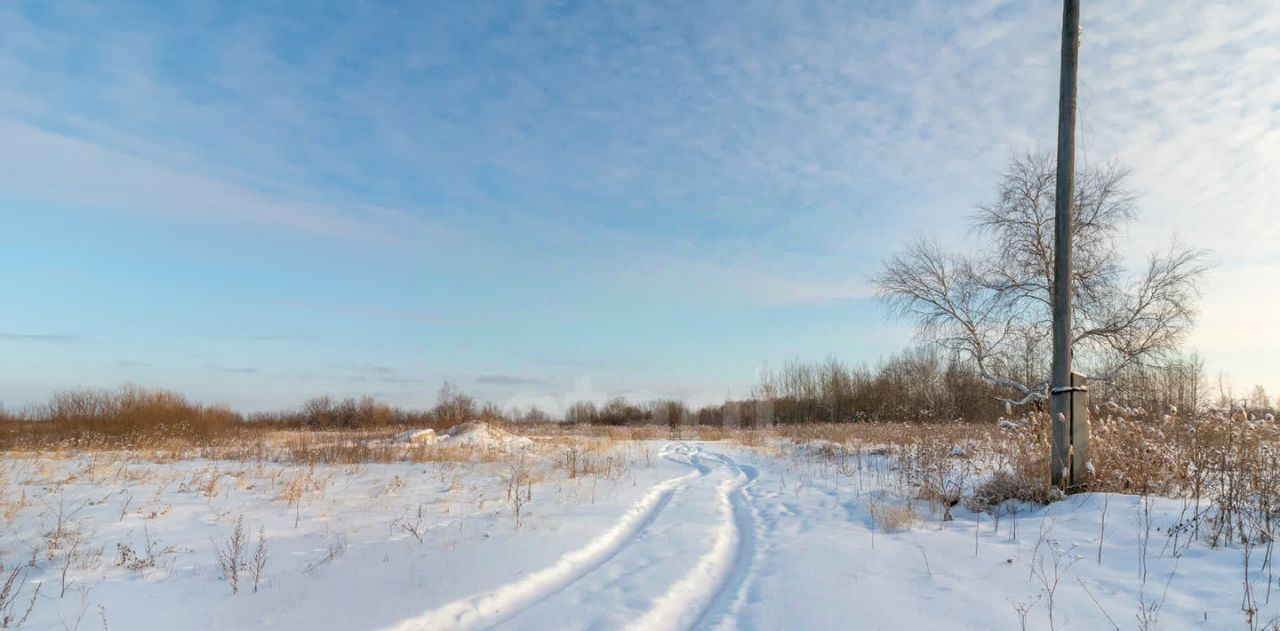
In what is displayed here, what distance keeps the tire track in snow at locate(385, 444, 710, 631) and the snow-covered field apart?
22mm

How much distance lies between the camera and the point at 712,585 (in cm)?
486

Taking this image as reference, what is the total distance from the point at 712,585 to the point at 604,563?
1119 mm

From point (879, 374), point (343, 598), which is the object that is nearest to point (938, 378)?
point (879, 374)

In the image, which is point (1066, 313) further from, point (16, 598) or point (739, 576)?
point (16, 598)

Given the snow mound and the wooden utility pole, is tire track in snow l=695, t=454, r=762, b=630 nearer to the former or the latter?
the wooden utility pole

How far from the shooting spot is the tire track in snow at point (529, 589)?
4.04 metres

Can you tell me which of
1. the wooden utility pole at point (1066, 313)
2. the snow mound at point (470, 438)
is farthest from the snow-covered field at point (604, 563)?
the snow mound at point (470, 438)

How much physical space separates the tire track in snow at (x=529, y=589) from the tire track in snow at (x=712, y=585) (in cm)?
87

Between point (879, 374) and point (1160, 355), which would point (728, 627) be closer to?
point (1160, 355)

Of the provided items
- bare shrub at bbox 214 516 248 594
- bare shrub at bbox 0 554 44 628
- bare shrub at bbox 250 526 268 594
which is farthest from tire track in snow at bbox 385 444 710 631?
bare shrub at bbox 0 554 44 628

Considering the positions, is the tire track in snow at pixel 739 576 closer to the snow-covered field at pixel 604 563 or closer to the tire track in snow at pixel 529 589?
the snow-covered field at pixel 604 563

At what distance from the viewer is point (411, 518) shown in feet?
24.5

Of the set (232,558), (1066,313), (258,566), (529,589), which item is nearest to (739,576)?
(529,589)

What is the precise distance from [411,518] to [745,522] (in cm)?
406
